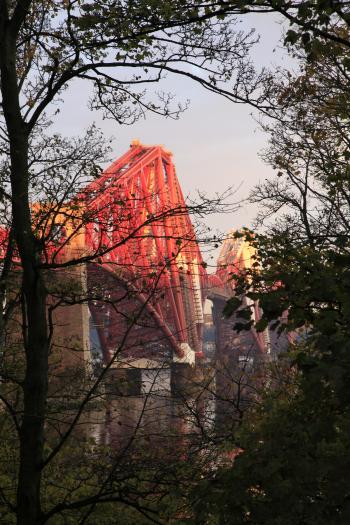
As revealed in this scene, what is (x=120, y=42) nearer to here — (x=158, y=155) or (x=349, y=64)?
(x=349, y=64)

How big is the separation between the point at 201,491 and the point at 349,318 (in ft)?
5.12

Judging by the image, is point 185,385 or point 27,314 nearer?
point 27,314

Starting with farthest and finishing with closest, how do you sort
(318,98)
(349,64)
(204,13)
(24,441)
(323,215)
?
(323,215) < (318,98) < (349,64) < (204,13) < (24,441)

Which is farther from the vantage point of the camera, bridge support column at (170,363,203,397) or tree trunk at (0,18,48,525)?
bridge support column at (170,363,203,397)

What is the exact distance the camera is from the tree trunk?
20.1 feet

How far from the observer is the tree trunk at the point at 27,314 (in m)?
6.12

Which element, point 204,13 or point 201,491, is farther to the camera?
point 204,13

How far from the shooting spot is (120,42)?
22.0 ft

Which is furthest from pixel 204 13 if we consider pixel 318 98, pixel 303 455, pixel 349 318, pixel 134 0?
pixel 318 98

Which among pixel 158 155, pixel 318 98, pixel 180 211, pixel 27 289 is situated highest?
pixel 158 155

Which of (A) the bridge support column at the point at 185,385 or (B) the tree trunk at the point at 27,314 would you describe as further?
(A) the bridge support column at the point at 185,385

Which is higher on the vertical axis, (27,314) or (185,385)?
(27,314)

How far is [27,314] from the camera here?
6.32 m

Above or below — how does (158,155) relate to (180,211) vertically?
above
